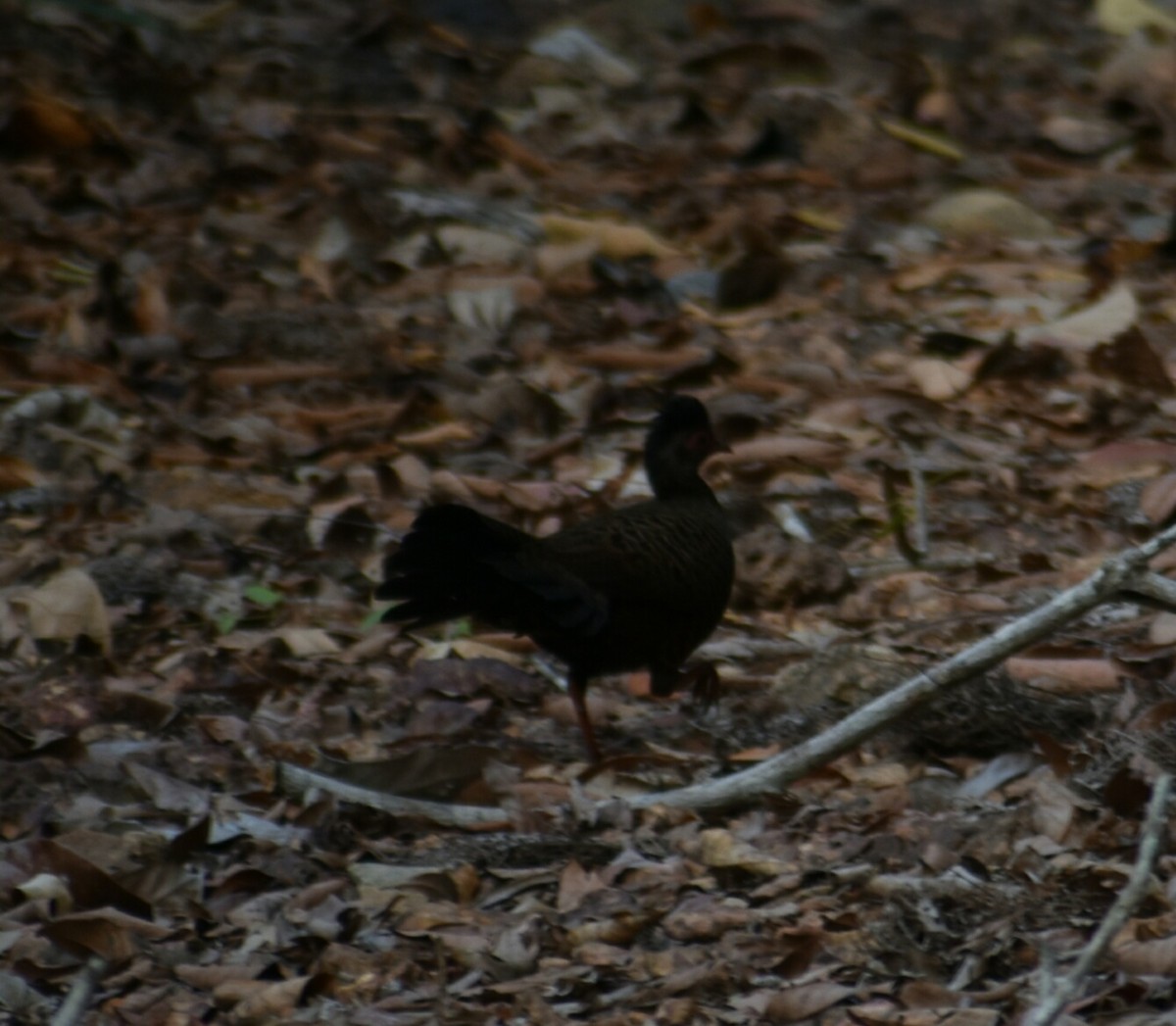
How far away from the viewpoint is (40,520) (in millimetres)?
6383

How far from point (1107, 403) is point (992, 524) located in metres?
0.86

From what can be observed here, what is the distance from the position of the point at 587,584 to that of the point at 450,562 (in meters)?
0.37

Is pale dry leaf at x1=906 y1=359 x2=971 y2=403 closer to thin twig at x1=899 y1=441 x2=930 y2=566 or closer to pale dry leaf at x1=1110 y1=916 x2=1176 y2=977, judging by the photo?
thin twig at x1=899 y1=441 x2=930 y2=566

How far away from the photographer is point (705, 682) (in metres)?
5.17

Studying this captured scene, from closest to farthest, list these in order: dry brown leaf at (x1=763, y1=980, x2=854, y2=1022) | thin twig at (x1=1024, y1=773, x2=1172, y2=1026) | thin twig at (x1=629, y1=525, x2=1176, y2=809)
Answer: thin twig at (x1=1024, y1=773, x2=1172, y2=1026) < dry brown leaf at (x1=763, y1=980, x2=854, y2=1022) < thin twig at (x1=629, y1=525, x2=1176, y2=809)

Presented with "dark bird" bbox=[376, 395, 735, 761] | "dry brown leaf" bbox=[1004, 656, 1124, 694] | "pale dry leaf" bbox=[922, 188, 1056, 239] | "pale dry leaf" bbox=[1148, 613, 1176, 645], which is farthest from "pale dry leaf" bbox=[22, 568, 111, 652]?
"pale dry leaf" bbox=[922, 188, 1056, 239]

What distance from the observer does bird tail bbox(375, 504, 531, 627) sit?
15.7 ft

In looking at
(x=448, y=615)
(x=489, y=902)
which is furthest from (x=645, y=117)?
(x=489, y=902)

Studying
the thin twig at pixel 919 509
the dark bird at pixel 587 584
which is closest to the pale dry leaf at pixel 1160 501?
the thin twig at pixel 919 509

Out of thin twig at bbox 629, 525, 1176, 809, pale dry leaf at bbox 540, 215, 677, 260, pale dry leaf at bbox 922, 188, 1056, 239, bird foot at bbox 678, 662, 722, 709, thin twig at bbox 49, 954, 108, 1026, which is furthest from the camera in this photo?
pale dry leaf at bbox 922, 188, 1056, 239

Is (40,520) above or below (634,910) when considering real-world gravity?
below

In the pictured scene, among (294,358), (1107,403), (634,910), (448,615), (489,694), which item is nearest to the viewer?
(634,910)

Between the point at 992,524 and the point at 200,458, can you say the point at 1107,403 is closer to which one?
the point at 992,524

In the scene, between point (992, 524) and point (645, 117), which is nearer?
point (992, 524)
